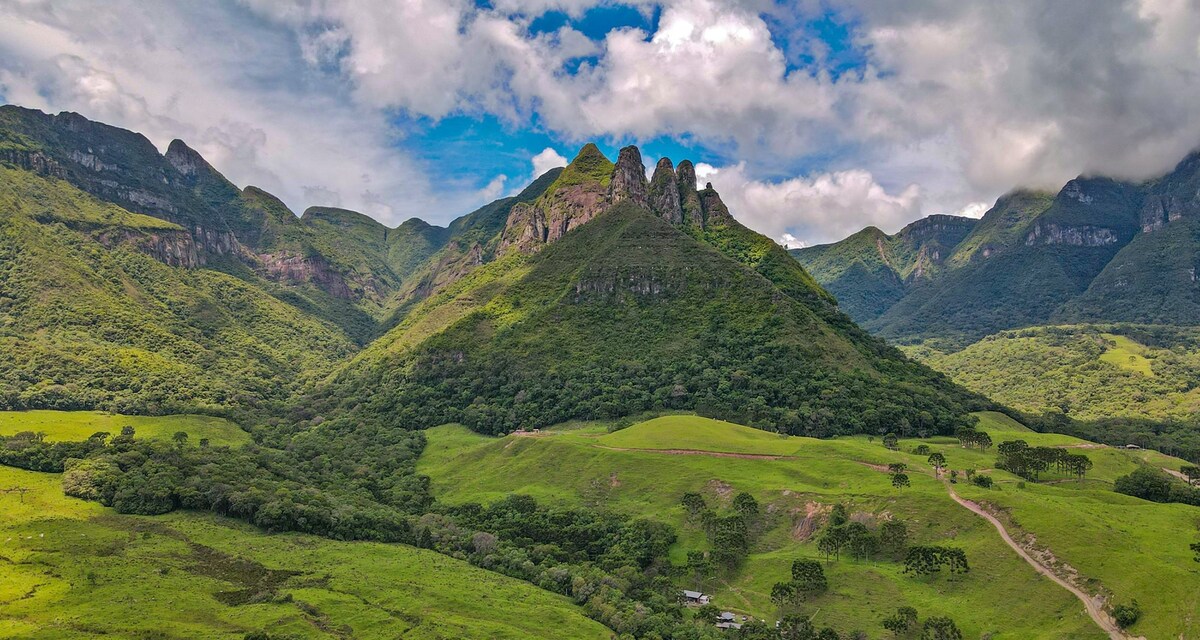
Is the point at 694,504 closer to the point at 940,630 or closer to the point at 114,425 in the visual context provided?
the point at 940,630

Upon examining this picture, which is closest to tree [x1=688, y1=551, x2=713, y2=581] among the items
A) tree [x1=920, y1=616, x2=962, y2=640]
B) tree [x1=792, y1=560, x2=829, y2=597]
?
tree [x1=792, y1=560, x2=829, y2=597]

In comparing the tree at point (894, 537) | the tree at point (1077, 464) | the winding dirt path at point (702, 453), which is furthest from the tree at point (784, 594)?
the tree at point (1077, 464)

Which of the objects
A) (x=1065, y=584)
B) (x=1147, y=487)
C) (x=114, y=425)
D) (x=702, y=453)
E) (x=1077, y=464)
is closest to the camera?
(x=1065, y=584)

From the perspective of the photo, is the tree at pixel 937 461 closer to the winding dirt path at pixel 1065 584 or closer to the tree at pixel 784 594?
the winding dirt path at pixel 1065 584

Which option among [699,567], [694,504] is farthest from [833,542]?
[694,504]

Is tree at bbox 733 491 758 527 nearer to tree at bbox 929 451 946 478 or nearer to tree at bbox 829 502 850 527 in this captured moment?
tree at bbox 829 502 850 527

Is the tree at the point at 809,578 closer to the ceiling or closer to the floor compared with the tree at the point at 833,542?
closer to the floor
